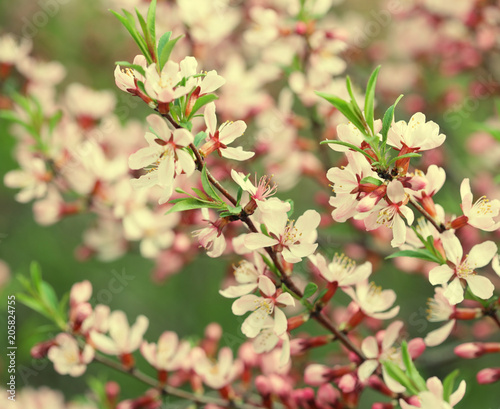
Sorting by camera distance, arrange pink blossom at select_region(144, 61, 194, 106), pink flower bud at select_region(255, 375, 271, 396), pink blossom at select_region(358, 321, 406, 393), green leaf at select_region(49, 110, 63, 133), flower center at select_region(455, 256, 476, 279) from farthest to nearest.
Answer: green leaf at select_region(49, 110, 63, 133)
pink flower bud at select_region(255, 375, 271, 396)
pink blossom at select_region(358, 321, 406, 393)
flower center at select_region(455, 256, 476, 279)
pink blossom at select_region(144, 61, 194, 106)

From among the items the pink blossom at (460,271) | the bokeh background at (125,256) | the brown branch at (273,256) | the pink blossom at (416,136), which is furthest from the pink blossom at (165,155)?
the bokeh background at (125,256)

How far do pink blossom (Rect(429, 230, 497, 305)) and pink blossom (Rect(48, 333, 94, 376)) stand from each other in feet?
2.61

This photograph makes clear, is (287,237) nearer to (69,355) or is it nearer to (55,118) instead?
(69,355)

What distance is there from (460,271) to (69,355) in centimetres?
88

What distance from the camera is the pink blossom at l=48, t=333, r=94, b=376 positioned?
1229mm

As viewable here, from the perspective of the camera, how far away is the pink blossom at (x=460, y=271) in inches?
35.3

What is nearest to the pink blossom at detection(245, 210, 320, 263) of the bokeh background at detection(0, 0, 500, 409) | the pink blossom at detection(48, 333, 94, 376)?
the pink blossom at detection(48, 333, 94, 376)

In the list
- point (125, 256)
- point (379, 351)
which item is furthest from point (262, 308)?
point (125, 256)

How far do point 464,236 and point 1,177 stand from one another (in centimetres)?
248

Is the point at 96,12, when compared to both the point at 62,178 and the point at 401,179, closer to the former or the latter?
the point at 62,178

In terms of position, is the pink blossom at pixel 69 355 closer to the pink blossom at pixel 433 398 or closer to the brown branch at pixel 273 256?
the brown branch at pixel 273 256

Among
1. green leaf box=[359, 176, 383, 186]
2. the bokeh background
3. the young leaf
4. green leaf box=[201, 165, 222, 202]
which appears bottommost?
the bokeh background

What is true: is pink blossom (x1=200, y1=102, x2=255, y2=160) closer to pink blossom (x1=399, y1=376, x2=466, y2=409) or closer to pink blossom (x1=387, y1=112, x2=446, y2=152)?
pink blossom (x1=387, y1=112, x2=446, y2=152)

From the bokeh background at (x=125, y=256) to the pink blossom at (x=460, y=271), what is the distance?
1263 millimetres
